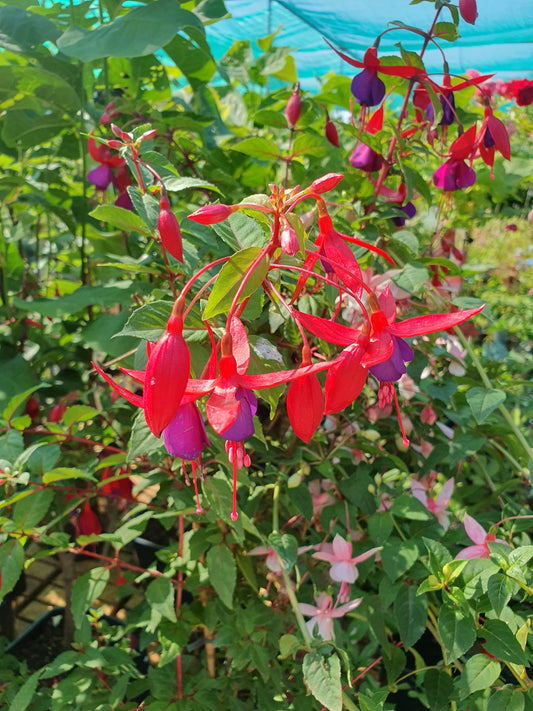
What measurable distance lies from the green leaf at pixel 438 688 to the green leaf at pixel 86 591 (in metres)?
0.40

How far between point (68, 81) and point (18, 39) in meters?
0.11

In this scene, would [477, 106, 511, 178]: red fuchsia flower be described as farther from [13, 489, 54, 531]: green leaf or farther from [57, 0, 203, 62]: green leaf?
[13, 489, 54, 531]: green leaf

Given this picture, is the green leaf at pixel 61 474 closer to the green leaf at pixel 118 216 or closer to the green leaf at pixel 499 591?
the green leaf at pixel 118 216

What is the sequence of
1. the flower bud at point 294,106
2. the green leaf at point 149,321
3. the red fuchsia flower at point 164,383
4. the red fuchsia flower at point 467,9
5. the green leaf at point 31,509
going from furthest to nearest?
1. the flower bud at point 294,106
2. the green leaf at point 31,509
3. the red fuchsia flower at point 467,9
4. the green leaf at point 149,321
5. the red fuchsia flower at point 164,383

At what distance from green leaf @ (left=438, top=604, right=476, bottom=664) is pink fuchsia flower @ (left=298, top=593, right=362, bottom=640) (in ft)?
0.48

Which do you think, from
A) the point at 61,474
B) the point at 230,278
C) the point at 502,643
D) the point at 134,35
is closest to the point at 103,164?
the point at 134,35

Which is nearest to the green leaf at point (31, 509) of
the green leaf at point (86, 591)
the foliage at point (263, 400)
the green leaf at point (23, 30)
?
the foliage at point (263, 400)

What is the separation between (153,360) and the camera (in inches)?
12.9

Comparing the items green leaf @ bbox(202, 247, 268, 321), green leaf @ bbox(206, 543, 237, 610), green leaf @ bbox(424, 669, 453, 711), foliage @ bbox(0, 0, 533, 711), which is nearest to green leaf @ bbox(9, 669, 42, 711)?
foliage @ bbox(0, 0, 533, 711)

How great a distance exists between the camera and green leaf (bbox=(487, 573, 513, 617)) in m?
0.52

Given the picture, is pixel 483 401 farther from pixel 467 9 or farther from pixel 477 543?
pixel 467 9

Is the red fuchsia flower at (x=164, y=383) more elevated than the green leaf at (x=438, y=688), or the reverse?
the red fuchsia flower at (x=164, y=383)

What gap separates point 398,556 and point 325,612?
0.12 meters

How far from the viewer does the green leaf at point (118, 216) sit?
542 millimetres
